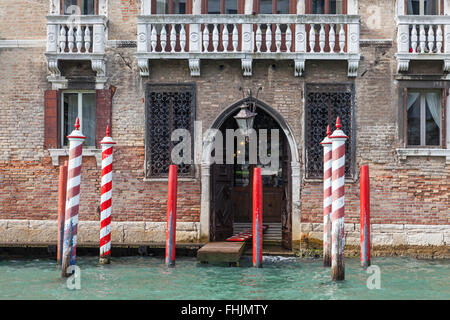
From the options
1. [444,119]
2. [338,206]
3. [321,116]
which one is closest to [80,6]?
[321,116]

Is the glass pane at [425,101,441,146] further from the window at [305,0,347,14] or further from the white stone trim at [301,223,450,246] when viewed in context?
the window at [305,0,347,14]

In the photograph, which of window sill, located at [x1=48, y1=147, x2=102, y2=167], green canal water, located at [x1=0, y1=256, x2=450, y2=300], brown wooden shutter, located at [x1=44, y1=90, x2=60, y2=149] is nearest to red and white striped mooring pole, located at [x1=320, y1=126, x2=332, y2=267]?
green canal water, located at [x1=0, y1=256, x2=450, y2=300]

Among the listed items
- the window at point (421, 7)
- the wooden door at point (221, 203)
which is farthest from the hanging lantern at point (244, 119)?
the window at point (421, 7)

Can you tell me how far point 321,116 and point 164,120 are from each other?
10.5 feet

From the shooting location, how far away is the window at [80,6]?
10.9 m

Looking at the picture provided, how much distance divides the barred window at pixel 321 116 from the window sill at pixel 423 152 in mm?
969

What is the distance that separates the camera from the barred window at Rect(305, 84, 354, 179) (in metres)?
10.6

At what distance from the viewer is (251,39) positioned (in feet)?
34.0

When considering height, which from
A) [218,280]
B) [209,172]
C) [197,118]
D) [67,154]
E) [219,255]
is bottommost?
[218,280]

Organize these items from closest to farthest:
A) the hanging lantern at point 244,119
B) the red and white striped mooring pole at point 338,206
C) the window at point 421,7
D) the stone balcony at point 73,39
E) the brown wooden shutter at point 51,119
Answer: the red and white striped mooring pole at point 338,206
the hanging lantern at point 244,119
the stone balcony at point 73,39
the window at point 421,7
the brown wooden shutter at point 51,119

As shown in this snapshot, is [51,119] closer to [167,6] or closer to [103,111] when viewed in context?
[103,111]

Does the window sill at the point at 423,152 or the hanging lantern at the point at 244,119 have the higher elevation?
the hanging lantern at the point at 244,119

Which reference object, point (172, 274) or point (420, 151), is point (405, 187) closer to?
point (420, 151)

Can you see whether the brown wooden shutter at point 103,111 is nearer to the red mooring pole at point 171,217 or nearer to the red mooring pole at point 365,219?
the red mooring pole at point 171,217
